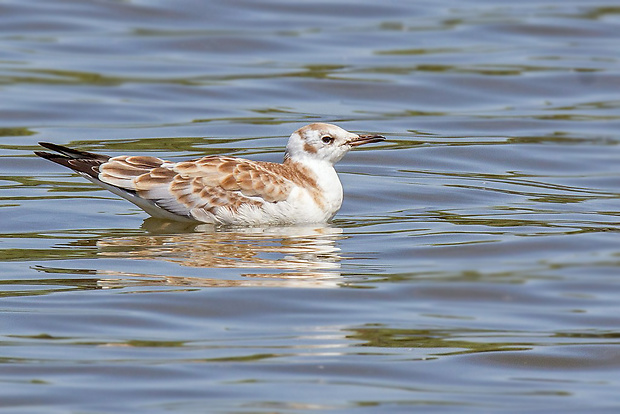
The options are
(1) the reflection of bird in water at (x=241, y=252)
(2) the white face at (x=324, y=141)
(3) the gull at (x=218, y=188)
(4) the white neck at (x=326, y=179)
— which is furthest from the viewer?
(2) the white face at (x=324, y=141)

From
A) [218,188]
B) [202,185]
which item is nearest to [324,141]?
[218,188]

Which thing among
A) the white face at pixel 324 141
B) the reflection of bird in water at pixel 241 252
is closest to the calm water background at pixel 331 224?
the reflection of bird in water at pixel 241 252

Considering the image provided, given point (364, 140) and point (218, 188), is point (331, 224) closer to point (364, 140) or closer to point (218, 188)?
point (364, 140)

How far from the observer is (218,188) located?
1180cm

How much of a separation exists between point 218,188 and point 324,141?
3.45 ft

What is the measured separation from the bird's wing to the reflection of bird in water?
226mm

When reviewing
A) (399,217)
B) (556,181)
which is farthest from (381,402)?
(556,181)

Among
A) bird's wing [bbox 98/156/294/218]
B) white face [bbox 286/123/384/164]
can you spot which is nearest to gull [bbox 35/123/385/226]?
bird's wing [bbox 98/156/294/218]

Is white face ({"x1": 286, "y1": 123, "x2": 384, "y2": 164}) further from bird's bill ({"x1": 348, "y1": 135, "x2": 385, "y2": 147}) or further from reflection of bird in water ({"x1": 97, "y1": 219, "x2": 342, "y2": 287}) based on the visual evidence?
reflection of bird in water ({"x1": 97, "y1": 219, "x2": 342, "y2": 287})

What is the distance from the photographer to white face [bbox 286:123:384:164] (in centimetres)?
1209

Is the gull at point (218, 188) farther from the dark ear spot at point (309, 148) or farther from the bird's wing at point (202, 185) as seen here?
the dark ear spot at point (309, 148)

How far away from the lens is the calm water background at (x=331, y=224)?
25.5 ft

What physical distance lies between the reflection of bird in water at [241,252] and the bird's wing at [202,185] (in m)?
0.23

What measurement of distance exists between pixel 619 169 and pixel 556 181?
37.2 inches
